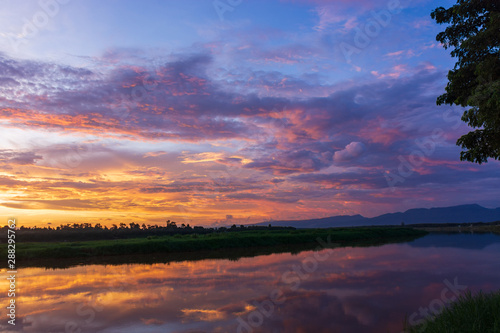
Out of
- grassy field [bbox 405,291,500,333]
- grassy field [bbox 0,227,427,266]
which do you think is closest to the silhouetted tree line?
grassy field [bbox 0,227,427,266]

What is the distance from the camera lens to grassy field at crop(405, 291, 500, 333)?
8345mm

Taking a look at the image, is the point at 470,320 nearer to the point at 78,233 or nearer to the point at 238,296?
the point at 238,296

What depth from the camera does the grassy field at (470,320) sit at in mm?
8345

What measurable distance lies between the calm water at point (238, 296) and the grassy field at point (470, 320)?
2.09m

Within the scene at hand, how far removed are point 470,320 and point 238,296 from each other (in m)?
9.86

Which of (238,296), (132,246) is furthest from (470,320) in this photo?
(132,246)

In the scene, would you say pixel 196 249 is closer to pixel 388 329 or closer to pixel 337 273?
pixel 337 273

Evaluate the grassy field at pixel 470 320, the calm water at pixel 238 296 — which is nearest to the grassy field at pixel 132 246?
the calm water at pixel 238 296

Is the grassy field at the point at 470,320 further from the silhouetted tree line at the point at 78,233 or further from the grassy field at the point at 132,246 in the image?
the silhouetted tree line at the point at 78,233

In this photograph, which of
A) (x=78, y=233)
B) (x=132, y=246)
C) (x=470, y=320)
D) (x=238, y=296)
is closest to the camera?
(x=470, y=320)

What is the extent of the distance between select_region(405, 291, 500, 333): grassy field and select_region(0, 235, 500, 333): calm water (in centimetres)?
209

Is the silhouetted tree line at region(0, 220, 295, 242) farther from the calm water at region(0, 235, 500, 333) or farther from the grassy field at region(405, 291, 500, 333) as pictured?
the grassy field at region(405, 291, 500, 333)

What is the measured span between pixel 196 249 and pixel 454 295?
101ft

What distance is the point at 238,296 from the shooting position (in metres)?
16.0
